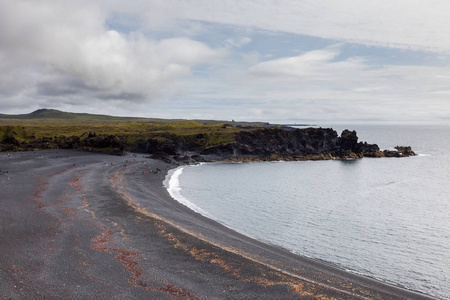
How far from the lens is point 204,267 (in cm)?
2047

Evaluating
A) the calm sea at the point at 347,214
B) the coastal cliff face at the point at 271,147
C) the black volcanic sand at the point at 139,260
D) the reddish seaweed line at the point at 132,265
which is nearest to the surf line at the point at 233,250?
the black volcanic sand at the point at 139,260

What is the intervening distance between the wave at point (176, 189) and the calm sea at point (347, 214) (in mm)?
172

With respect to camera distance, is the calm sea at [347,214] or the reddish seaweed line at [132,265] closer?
the reddish seaweed line at [132,265]

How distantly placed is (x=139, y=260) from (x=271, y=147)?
341ft

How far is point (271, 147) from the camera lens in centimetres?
12081

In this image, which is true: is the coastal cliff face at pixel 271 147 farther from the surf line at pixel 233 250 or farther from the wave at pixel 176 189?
the surf line at pixel 233 250

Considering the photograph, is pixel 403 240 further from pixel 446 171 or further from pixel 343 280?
pixel 446 171

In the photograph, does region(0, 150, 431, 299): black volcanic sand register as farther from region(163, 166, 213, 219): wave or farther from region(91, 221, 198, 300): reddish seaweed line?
region(163, 166, 213, 219): wave

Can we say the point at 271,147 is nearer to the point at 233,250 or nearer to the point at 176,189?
the point at 176,189

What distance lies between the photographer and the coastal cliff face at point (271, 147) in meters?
109

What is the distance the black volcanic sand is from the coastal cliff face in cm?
6641

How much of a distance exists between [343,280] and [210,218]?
63.6 feet

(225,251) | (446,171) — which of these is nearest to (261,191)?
(225,251)

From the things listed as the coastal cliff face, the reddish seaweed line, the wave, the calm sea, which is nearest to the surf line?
the calm sea
